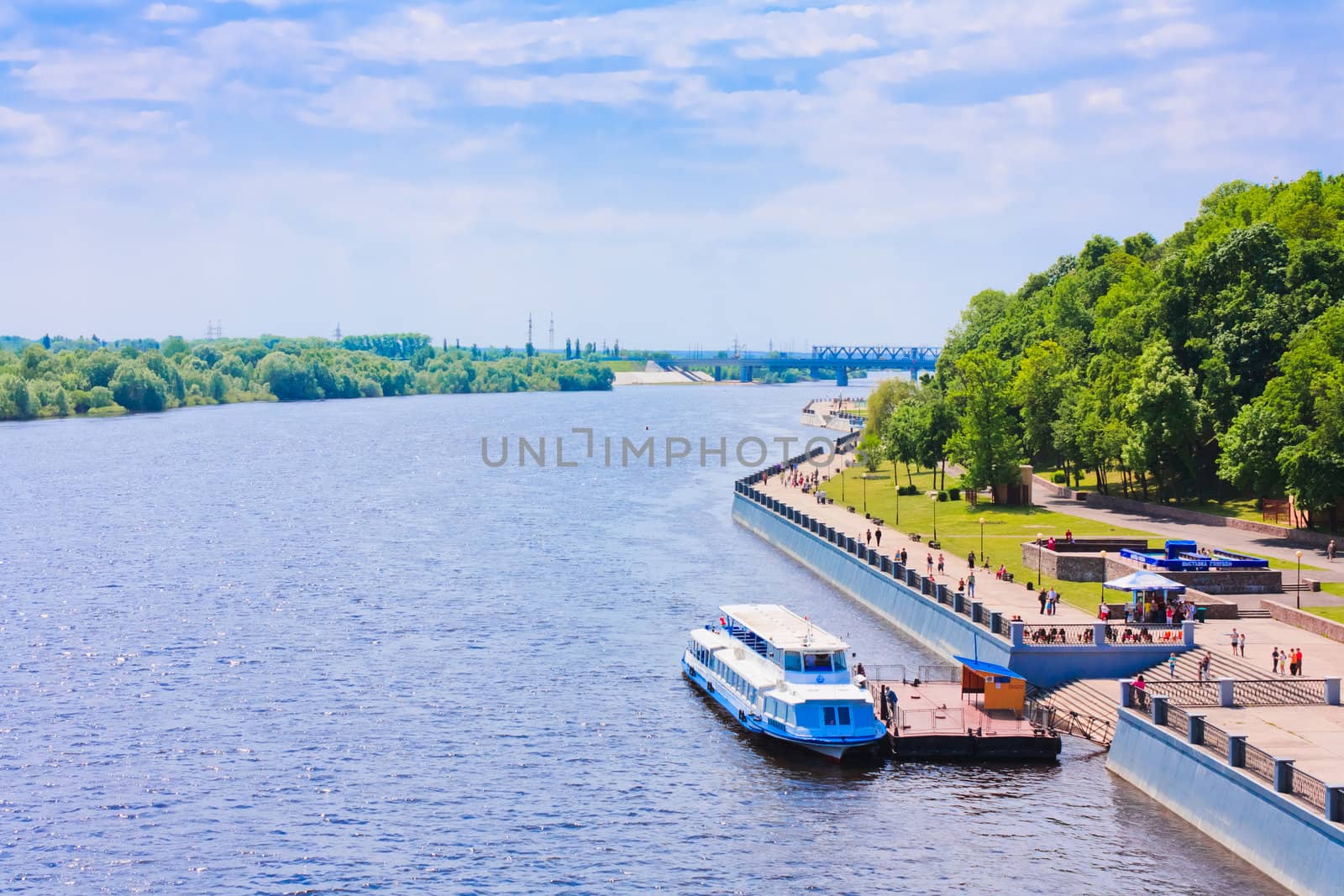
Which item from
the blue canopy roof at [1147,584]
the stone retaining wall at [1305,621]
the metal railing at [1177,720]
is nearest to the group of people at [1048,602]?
the blue canopy roof at [1147,584]

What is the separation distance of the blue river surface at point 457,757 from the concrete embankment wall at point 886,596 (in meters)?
1.40

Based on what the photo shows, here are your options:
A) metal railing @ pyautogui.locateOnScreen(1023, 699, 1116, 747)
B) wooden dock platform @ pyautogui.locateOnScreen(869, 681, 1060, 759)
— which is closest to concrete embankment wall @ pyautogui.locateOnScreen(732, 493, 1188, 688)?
metal railing @ pyautogui.locateOnScreen(1023, 699, 1116, 747)

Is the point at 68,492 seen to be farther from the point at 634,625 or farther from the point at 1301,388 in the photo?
the point at 1301,388

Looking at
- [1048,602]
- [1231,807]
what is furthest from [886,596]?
[1231,807]

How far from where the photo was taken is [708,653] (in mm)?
62719

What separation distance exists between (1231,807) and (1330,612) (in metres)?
25.0

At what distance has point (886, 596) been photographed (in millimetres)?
79125

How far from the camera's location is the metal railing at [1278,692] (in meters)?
50.4

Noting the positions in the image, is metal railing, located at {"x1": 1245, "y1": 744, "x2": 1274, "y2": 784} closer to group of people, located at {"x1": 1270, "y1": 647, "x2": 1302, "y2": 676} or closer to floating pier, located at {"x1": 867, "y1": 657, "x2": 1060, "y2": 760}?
floating pier, located at {"x1": 867, "y1": 657, "x2": 1060, "y2": 760}

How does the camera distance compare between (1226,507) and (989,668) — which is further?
(1226,507)

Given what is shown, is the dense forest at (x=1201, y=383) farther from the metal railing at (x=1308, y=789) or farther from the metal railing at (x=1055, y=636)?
the metal railing at (x=1308, y=789)

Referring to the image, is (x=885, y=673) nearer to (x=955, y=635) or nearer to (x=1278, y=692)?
(x=955, y=635)

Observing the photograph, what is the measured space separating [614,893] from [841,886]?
263 inches

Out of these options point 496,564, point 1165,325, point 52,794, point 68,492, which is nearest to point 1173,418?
point 1165,325
